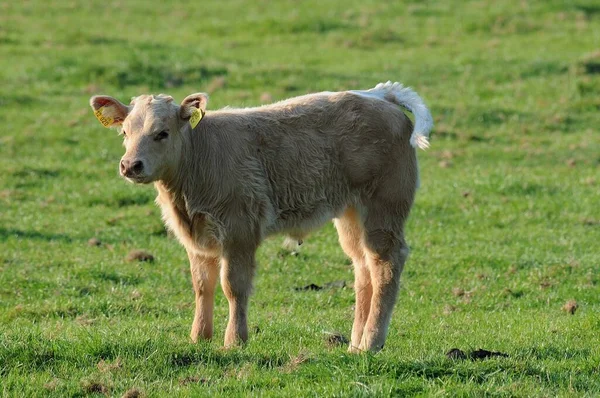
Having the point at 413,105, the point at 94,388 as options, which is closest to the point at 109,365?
the point at 94,388

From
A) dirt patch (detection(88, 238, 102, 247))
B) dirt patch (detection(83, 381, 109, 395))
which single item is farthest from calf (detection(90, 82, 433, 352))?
dirt patch (detection(88, 238, 102, 247))

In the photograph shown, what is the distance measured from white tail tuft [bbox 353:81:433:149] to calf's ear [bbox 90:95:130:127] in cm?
231

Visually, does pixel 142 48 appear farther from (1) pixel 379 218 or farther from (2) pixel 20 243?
(1) pixel 379 218

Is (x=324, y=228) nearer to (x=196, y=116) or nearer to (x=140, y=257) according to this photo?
(x=140, y=257)

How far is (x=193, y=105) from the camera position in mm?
9102

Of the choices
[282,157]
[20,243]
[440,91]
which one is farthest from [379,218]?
[440,91]

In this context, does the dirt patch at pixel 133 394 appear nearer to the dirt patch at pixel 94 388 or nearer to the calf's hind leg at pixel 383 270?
the dirt patch at pixel 94 388

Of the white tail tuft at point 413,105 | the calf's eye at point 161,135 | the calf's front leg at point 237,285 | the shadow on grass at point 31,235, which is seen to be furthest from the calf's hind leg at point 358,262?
the shadow on grass at point 31,235

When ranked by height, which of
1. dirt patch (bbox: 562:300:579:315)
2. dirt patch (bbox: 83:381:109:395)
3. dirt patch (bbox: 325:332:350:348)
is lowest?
dirt patch (bbox: 562:300:579:315)

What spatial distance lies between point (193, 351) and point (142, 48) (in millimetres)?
18788

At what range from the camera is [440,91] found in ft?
74.7

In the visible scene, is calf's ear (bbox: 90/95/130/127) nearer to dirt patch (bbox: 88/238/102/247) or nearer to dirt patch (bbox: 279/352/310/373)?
dirt patch (bbox: 279/352/310/373)

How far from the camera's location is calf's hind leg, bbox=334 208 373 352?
384 inches

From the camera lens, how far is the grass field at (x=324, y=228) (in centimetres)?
793
